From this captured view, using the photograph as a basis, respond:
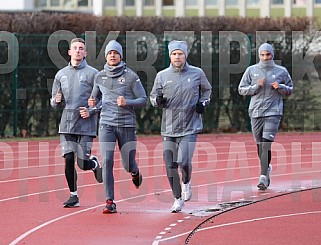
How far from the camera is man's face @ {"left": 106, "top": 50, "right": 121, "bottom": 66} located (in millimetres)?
12463

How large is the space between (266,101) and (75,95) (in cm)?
306

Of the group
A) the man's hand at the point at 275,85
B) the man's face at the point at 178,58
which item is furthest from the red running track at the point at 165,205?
the man's face at the point at 178,58

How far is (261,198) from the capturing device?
1376 cm

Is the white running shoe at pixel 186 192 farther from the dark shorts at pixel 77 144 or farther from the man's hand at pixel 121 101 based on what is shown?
the man's hand at pixel 121 101

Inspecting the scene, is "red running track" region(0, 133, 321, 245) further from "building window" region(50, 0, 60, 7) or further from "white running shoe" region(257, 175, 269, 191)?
"building window" region(50, 0, 60, 7)

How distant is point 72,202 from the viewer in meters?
12.8

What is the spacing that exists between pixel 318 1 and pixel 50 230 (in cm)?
3258

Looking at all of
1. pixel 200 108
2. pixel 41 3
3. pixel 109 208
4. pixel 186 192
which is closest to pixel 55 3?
pixel 41 3

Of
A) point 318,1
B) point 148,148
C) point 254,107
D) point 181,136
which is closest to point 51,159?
point 148,148

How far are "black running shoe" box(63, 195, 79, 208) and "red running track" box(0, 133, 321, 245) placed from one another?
0.29 ft

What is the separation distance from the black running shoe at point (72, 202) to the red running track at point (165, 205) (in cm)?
9

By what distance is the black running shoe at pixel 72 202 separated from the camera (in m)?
12.8

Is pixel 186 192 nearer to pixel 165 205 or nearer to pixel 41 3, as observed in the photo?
pixel 165 205

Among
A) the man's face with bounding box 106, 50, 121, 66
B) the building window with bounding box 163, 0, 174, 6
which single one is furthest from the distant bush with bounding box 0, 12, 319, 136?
the building window with bounding box 163, 0, 174, 6
